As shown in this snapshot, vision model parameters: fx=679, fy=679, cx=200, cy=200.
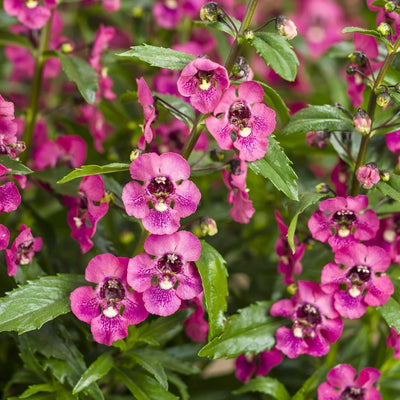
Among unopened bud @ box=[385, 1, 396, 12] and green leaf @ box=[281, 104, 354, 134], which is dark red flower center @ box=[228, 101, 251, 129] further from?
unopened bud @ box=[385, 1, 396, 12]

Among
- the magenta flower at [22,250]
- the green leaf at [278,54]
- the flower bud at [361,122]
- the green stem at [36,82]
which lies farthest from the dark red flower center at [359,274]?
the green stem at [36,82]

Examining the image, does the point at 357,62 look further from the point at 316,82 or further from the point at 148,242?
the point at 316,82

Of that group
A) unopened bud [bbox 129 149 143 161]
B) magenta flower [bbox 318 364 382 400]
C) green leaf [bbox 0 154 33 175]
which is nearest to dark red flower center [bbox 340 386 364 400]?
magenta flower [bbox 318 364 382 400]

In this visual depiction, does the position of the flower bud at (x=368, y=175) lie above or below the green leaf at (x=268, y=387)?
above

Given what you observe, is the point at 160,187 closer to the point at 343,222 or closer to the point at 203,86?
the point at 203,86

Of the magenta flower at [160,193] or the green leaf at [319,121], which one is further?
the green leaf at [319,121]

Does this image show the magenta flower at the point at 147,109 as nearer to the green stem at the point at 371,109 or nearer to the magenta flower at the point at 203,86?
the magenta flower at the point at 203,86

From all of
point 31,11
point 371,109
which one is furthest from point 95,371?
point 31,11
